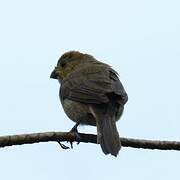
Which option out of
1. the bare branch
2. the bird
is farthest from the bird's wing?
the bare branch

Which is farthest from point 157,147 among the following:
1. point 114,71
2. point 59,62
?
point 59,62

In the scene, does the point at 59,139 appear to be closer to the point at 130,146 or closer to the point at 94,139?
the point at 130,146

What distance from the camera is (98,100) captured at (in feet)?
21.4

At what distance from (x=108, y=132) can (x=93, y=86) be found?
3.77 feet

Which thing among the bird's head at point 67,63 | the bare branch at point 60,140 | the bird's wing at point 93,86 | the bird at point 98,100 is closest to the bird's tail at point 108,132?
the bird at point 98,100

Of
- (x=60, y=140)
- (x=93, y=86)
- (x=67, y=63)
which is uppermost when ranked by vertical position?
(x=60, y=140)

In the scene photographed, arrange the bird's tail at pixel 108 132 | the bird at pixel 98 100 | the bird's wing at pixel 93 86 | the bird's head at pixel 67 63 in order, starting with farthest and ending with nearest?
the bird's head at pixel 67 63 < the bird's wing at pixel 93 86 < the bird at pixel 98 100 < the bird's tail at pixel 108 132

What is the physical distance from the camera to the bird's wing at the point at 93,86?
261 inches

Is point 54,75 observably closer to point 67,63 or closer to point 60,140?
point 67,63

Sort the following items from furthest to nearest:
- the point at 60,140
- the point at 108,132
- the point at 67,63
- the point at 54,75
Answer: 1. the point at 67,63
2. the point at 54,75
3. the point at 108,132
4. the point at 60,140

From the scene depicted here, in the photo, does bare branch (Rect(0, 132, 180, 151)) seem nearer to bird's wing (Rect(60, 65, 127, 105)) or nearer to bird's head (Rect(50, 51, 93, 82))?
bird's wing (Rect(60, 65, 127, 105))

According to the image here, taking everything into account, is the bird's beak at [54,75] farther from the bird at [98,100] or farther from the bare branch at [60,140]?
the bare branch at [60,140]

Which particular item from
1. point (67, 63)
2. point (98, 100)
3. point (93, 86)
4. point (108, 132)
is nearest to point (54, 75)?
point (67, 63)

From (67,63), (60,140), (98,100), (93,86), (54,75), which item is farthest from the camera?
(67,63)
